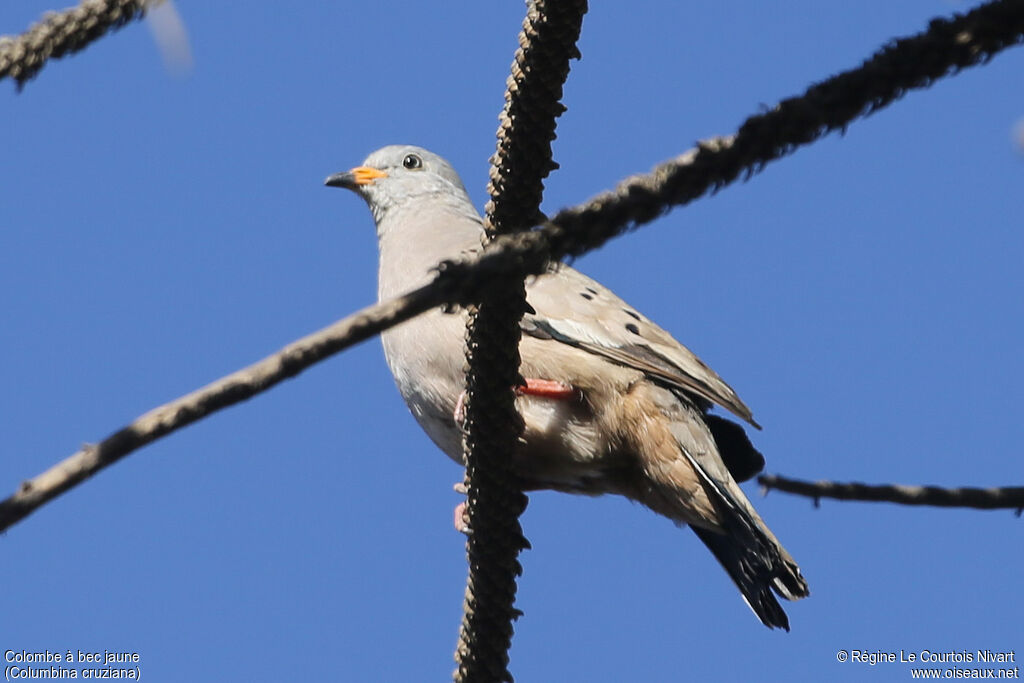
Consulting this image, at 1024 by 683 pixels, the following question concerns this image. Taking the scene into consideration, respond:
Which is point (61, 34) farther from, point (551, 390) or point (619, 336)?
point (619, 336)

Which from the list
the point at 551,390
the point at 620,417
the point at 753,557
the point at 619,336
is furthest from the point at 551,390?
the point at 753,557

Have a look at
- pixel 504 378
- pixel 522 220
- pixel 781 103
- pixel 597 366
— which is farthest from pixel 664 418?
pixel 781 103

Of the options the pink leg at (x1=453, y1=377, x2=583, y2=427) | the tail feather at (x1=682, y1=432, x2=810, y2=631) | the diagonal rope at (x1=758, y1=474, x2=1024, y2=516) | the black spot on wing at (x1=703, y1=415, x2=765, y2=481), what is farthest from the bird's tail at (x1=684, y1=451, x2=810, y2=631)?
the diagonal rope at (x1=758, y1=474, x2=1024, y2=516)

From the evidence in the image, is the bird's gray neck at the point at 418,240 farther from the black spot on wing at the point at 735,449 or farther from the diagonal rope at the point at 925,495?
the diagonal rope at the point at 925,495

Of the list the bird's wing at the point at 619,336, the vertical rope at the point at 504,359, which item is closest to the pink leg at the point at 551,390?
the bird's wing at the point at 619,336

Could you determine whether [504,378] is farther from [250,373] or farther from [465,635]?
[250,373]

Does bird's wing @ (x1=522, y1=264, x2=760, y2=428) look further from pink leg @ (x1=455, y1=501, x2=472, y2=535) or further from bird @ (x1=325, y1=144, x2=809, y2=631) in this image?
pink leg @ (x1=455, y1=501, x2=472, y2=535)

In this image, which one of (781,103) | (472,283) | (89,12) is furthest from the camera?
(89,12)
